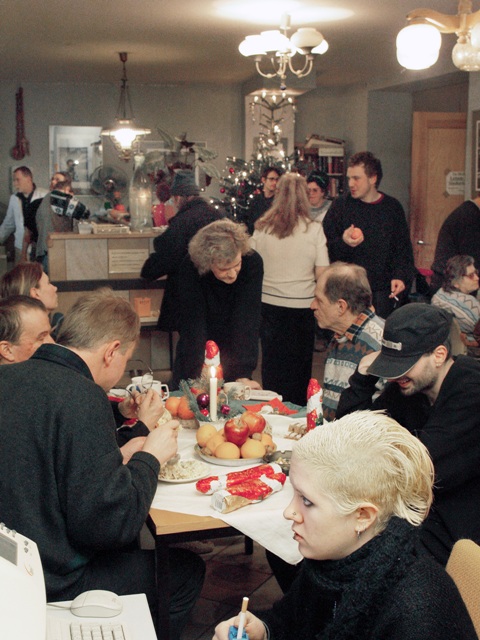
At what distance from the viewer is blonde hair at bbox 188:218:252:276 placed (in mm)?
3801

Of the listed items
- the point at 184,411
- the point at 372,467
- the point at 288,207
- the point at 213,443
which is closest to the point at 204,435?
the point at 213,443

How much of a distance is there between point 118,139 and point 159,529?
25.1 feet

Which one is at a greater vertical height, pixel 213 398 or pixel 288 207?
pixel 288 207

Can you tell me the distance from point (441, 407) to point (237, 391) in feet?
3.80

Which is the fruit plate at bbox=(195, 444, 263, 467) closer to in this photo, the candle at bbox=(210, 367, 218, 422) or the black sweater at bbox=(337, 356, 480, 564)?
the candle at bbox=(210, 367, 218, 422)

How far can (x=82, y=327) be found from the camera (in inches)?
92.9

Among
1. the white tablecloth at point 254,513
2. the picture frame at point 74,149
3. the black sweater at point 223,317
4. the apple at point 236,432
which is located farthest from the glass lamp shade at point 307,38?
the picture frame at point 74,149

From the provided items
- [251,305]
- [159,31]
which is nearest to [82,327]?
[251,305]

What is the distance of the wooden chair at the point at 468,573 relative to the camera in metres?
1.65

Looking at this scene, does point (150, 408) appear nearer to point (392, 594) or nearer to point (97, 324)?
point (97, 324)

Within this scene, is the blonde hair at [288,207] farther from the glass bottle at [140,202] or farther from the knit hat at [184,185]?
the glass bottle at [140,202]

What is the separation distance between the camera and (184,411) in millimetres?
3145

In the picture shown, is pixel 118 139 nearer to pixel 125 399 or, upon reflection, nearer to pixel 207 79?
pixel 207 79

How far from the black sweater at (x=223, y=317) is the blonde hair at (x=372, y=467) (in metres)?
2.48
